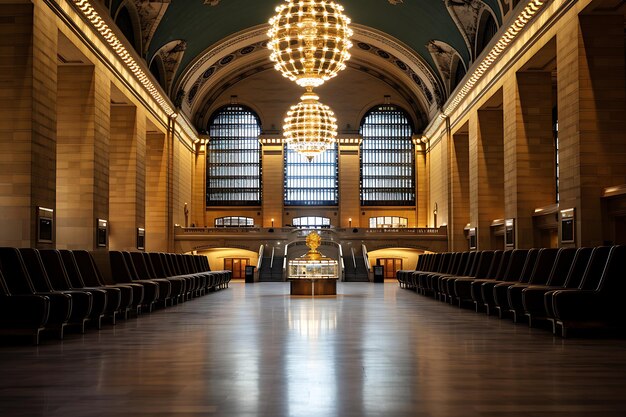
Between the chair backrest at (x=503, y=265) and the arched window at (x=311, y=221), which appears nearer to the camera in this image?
the chair backrest at (x=503, y=265)

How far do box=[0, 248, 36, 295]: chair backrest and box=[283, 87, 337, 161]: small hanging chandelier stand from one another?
1202 centimetres

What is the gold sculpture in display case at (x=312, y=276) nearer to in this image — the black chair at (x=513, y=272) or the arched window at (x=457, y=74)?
the black chair at (x=513, y=272)

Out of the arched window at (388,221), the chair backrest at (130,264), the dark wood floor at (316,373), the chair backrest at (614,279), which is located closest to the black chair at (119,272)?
the chair backrest at (130,264)

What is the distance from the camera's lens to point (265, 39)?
106 feet

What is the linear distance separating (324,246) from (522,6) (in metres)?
18.2

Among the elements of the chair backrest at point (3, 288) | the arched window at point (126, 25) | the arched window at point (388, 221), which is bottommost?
the chair backrest at point (3, 288)

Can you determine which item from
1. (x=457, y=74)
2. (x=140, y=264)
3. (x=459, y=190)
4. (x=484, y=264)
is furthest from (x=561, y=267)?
(x=457, y=74)

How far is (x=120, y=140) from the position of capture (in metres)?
23.0

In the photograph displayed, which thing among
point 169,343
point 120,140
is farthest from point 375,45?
point 169,343

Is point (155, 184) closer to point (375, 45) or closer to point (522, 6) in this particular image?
point (375, 45)

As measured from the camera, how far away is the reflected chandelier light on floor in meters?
12.5

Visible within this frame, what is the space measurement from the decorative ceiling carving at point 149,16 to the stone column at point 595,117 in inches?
521

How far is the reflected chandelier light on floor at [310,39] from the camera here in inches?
492

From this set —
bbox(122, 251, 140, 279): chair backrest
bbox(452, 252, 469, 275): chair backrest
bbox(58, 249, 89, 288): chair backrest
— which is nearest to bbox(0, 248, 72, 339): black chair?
bbox(58, 249, 89, 288): chair backrest
